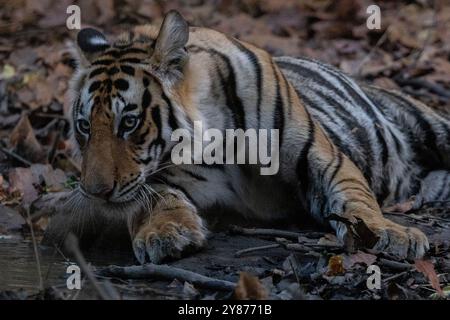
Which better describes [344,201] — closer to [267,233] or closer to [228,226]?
[267,233]

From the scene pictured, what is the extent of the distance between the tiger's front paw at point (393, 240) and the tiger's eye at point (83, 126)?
1.20 m

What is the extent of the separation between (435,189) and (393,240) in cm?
183

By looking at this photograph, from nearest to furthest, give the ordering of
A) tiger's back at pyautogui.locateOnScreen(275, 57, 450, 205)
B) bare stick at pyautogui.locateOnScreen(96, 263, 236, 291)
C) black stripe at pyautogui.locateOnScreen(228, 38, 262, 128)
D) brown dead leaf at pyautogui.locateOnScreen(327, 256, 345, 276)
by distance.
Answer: bare stick at pyautogui.locateOnScreen(96, 263, 236, 291), brown dead leaf at pyautogui.locateOnScreen(327, 256, 345, 276), black stripe at pyautogui.locateOnScreen(228, 38, 262, 128), tiger's back at pyautogui.locateOnScreen(275, 57, 450, 205)

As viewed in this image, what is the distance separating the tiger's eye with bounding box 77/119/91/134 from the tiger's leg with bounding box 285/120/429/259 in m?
1.09

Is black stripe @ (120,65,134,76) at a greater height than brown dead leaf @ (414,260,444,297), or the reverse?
black stripe @ (120,65,134,76)

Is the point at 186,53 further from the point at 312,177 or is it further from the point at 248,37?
the point at 248,37

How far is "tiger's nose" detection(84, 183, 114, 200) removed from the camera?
443 centimetres

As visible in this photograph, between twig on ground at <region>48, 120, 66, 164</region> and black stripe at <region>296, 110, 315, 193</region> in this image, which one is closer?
black stripe at <region>296, 110, 315, 193</region>

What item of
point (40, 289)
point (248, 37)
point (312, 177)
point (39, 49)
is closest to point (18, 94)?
point (39, 49)

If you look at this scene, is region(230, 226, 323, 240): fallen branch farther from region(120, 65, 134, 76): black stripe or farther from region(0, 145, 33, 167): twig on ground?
region(0, 145, 33, 167): twig on ground


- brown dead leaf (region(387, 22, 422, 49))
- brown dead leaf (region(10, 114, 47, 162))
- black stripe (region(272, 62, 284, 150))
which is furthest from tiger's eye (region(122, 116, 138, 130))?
brown dead leaf (region(387, 22, 422, 49))

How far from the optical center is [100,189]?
4.43 metres

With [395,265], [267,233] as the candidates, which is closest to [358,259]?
[395,265]

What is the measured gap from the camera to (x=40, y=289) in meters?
3.74
